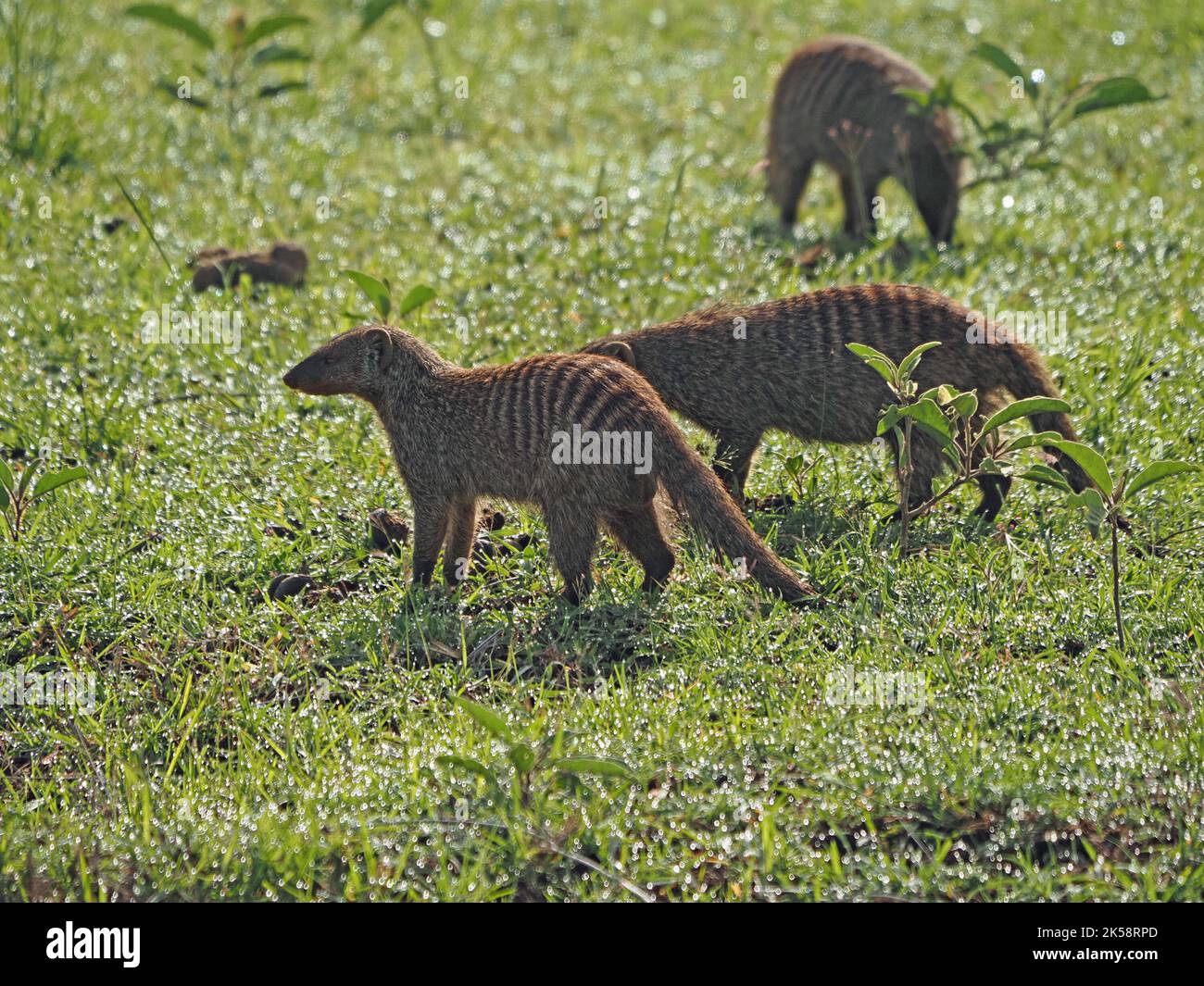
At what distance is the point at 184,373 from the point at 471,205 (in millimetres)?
1619

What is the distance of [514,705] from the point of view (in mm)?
2996

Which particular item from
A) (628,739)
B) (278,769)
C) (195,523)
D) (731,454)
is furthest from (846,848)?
(195,523)

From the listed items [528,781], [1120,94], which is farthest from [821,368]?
[1120,94]

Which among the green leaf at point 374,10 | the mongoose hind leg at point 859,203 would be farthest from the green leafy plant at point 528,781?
the green leaf at point 374,10

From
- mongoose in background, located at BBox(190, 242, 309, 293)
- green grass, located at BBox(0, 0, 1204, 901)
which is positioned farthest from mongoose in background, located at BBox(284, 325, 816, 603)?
mongoose in background, located at BBox(190, 242, 309, 293)

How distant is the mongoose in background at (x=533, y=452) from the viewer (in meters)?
A: 3.31

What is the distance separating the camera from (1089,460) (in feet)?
9.73

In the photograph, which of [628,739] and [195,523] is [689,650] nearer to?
[628,739]

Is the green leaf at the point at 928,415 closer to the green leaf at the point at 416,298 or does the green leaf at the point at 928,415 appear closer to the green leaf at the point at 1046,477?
the green leaf at the point at 1046,477

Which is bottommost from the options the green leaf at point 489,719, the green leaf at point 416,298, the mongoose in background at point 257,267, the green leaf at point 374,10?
the green leaf at point 489,719

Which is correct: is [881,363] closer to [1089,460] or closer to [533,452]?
[1089,460]

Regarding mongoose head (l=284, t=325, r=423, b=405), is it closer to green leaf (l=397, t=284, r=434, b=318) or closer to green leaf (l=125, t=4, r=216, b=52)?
green leaf (l=397, t=284, r=434, b=318)

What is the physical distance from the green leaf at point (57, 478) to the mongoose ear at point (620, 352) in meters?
1.34
